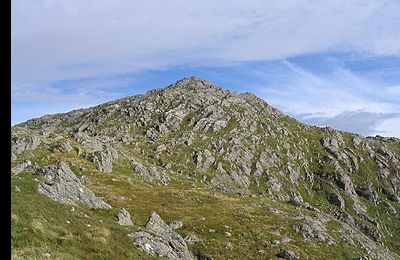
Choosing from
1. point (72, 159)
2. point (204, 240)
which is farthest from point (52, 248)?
point (72, 159)

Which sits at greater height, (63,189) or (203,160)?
(203,160)

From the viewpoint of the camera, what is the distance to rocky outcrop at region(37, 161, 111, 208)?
120 feet

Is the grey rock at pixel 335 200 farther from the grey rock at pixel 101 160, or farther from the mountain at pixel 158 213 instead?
the grey rock at pixel 101 160

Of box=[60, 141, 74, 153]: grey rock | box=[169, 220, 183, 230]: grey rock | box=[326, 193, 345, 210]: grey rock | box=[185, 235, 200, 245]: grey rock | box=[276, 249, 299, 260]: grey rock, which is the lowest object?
box=[326, 193, 345, 210]: grey rock

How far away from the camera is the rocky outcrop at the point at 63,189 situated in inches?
1438

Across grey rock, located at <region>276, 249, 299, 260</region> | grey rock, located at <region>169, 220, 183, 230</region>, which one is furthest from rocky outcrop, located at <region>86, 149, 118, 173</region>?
grey rock, located at <region>276, 249, 299, 260</region>

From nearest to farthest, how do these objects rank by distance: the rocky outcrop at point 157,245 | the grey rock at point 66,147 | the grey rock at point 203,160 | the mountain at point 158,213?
the mountain at point 158,213
the rocky outcrop at point 157,245
the grey rock at point 66,147
the grey rock at point 203,160

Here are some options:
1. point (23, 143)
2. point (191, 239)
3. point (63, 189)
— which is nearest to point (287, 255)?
point (191, 239)

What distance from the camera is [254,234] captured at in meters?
68.3

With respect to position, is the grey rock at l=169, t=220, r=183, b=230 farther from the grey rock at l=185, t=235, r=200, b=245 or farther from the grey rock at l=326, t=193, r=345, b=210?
the grey rock at l=326, t=193, r=345, b=210

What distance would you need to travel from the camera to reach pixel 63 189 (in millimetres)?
40312

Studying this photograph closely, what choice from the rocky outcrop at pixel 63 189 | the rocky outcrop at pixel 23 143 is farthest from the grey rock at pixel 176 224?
the rocky outcrop at pixel 23 143

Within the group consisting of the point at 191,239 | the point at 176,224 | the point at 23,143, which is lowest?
the point at 191,239

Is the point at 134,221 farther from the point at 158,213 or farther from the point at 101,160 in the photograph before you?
the point at 101,160
